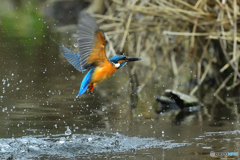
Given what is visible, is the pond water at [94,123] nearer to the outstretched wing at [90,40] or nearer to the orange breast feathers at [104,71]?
the orange breast feathers at [104,71]

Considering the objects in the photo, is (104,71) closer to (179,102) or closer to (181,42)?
(179,102)

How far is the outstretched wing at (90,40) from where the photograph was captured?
13.8ft

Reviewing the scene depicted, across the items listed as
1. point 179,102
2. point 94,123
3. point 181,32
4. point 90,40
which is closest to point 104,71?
point 90,40

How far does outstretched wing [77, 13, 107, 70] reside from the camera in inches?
166

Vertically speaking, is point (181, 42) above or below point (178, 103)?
above

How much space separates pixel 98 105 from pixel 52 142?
159 centimetres

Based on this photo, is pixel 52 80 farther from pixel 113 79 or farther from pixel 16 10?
pixel 16 10

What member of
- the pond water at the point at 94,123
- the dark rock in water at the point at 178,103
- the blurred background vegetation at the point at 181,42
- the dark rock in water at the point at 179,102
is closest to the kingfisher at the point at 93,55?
the pond water at the point at 94,123

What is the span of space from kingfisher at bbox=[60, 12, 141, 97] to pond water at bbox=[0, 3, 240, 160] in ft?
1.80

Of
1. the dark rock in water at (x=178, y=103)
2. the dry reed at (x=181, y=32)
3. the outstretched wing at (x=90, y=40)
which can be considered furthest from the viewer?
the dry reed at (x=181, y=32)

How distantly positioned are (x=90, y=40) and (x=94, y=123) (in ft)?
4.18

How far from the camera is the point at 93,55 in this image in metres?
4.39

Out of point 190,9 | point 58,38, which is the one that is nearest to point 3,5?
point 58,38

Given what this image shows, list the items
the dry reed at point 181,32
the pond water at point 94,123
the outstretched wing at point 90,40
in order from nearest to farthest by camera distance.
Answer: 1. the outstretched wing at point 90,40
2. the pond water at point 94,123
3. the dry reed at point 181,32
